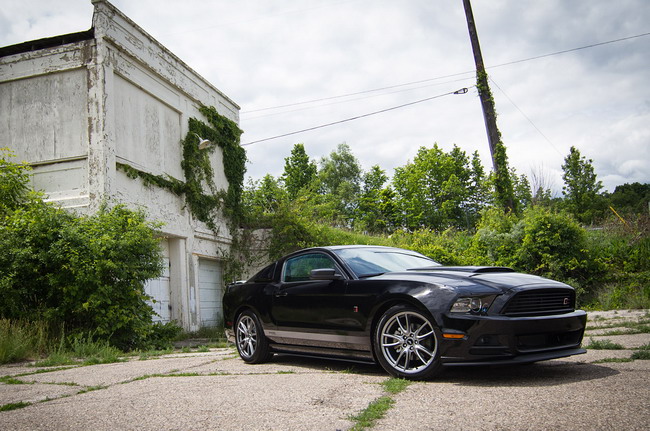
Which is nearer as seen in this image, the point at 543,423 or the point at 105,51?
the point at 543,423

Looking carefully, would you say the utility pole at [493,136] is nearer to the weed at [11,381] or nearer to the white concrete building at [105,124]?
the white concrete building at [105,124]

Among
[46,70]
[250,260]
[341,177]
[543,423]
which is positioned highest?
[341,177]

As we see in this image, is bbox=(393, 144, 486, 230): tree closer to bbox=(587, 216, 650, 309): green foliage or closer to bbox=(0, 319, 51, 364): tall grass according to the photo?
bbox=(587, 216, 650, 309): green foliage

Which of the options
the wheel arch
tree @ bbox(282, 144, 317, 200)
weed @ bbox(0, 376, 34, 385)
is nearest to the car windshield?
the wheel arch

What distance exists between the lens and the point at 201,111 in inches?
670

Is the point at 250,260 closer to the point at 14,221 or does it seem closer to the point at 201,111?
the point at 201,111

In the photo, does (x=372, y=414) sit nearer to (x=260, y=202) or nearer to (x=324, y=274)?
(x=324, y=274)

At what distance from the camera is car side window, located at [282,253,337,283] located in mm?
6554

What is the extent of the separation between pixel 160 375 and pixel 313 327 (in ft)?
6.11

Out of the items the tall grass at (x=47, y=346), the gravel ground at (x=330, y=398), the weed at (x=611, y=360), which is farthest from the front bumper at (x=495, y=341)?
the tall grass at (x=47, y=346)

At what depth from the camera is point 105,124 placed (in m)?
12.4

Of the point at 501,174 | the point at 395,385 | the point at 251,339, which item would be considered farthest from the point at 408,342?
the point at 501,174

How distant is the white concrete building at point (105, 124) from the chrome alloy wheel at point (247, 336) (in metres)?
6.18

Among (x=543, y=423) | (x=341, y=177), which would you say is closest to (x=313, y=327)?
(x=543, y=423)
